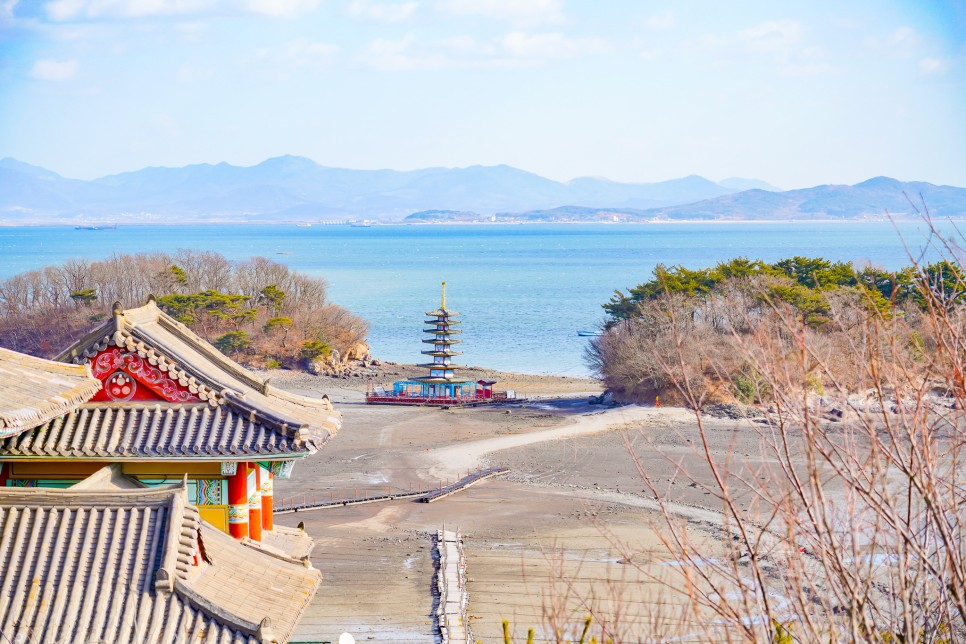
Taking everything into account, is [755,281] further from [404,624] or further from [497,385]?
[404,624]

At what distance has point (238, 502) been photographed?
13.4 meters

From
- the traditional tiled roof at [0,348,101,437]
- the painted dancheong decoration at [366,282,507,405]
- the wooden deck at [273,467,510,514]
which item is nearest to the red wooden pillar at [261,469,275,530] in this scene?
the traditional tiled roof at [0,348,101,437]

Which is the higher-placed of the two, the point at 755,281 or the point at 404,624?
the point at 755,281

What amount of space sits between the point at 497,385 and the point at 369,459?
23.4 m

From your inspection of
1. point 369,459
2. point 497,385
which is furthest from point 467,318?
point 369,459

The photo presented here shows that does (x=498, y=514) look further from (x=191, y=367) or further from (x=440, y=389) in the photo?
(x=440, y=389)

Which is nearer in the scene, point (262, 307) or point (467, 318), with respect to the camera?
point (262, 307)

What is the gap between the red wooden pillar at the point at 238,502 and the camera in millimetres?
13266

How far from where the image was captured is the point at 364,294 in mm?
128375

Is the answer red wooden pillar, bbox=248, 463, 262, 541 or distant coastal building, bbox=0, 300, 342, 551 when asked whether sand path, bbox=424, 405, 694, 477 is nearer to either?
red wooden pillar, bbox=248, 463, 262, 541

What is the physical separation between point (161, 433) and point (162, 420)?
0.26 metres

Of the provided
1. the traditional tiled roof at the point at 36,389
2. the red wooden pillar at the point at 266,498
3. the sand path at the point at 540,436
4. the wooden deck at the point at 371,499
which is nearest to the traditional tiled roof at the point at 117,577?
the traditional tiled roof at the point at 36,389

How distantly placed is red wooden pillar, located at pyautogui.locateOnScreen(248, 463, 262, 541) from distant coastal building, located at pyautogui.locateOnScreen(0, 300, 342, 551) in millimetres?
13

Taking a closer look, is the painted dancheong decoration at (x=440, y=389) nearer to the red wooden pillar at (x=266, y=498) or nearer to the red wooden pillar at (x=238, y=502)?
the red wooden pillar at (x=266, y=498)
